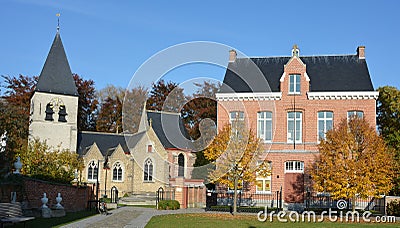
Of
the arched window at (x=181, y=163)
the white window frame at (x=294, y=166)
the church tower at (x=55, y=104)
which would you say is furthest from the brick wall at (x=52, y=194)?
the arched window at (x=181, y=163)

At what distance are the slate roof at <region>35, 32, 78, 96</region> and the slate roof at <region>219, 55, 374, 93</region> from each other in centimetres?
1827

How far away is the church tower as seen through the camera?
4359 centimetres

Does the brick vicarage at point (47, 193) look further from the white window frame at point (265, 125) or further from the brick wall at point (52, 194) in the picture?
the white window frame at point (265, 125)

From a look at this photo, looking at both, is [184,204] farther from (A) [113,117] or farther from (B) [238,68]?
(A) [113,117]

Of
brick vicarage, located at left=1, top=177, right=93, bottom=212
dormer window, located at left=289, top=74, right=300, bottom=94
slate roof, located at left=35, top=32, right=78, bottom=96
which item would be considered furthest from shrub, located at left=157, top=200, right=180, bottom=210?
slate roof, located at left=35, top=32, right=78, bottom=96

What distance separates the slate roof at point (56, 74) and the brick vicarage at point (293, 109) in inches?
757

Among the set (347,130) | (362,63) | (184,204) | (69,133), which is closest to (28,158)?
(184,204)

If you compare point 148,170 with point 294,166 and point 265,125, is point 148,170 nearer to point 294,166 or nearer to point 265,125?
point 265,125

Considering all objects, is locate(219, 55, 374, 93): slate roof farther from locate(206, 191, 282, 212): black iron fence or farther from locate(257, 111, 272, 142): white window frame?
locate(206, 191, 282, 212): black iron fence

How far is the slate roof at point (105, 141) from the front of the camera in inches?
1900

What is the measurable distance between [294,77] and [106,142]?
83.7 ft

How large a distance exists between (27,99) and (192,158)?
19.3 m

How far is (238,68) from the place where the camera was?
1351 inches

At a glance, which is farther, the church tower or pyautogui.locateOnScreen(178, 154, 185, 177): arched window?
pyautogui.locateOnScreen(178, 154, 185, 177): arched window
